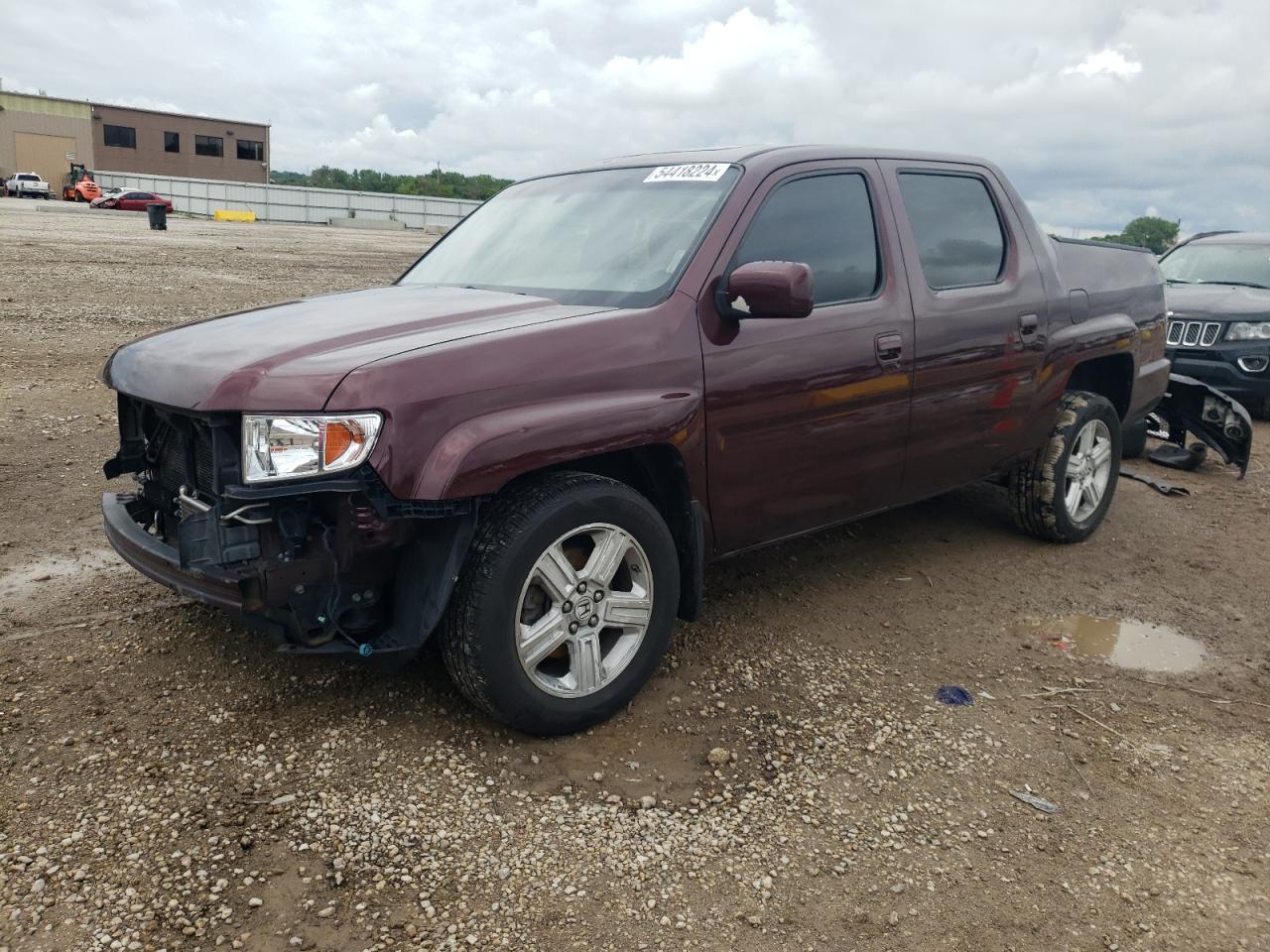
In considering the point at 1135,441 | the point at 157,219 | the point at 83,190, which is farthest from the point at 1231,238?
the point at 83,190

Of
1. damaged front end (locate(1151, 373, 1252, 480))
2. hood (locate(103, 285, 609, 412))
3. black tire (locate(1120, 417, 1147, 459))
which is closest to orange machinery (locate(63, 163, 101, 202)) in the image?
black tire (locate(1120, 417, 1147, 459))

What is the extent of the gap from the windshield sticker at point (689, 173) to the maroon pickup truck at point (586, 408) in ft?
0.06

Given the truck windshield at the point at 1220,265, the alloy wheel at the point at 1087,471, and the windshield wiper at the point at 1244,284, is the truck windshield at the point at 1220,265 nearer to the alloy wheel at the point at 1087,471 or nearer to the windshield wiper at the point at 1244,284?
the windshield wiper at the point at 1244,284

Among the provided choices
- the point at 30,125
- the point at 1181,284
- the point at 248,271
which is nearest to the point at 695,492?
the point at 1181,284

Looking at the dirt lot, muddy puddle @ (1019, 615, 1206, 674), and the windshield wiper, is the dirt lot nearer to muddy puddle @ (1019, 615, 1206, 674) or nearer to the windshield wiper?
muddy puddle @ (1019, 615, 1206, 674)

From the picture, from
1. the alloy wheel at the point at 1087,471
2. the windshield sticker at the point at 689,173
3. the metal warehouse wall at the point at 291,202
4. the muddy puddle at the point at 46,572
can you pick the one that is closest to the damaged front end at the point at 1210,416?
the alloy wheel at the point at 1087,471

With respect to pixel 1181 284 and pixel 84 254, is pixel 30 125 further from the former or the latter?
pixel 1181 284

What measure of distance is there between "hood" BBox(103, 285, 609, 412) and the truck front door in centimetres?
59

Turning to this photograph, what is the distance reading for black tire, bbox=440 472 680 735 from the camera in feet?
9.61

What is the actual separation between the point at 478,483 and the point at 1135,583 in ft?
12.1

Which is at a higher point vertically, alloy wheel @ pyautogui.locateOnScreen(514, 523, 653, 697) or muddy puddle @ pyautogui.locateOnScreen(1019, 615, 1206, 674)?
alloy wheel @ pyautogui.locateOnScreen(514, 523, 653, 697)

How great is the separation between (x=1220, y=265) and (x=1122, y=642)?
7808mm

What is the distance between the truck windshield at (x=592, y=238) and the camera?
3.56m

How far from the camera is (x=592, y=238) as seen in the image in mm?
3869
